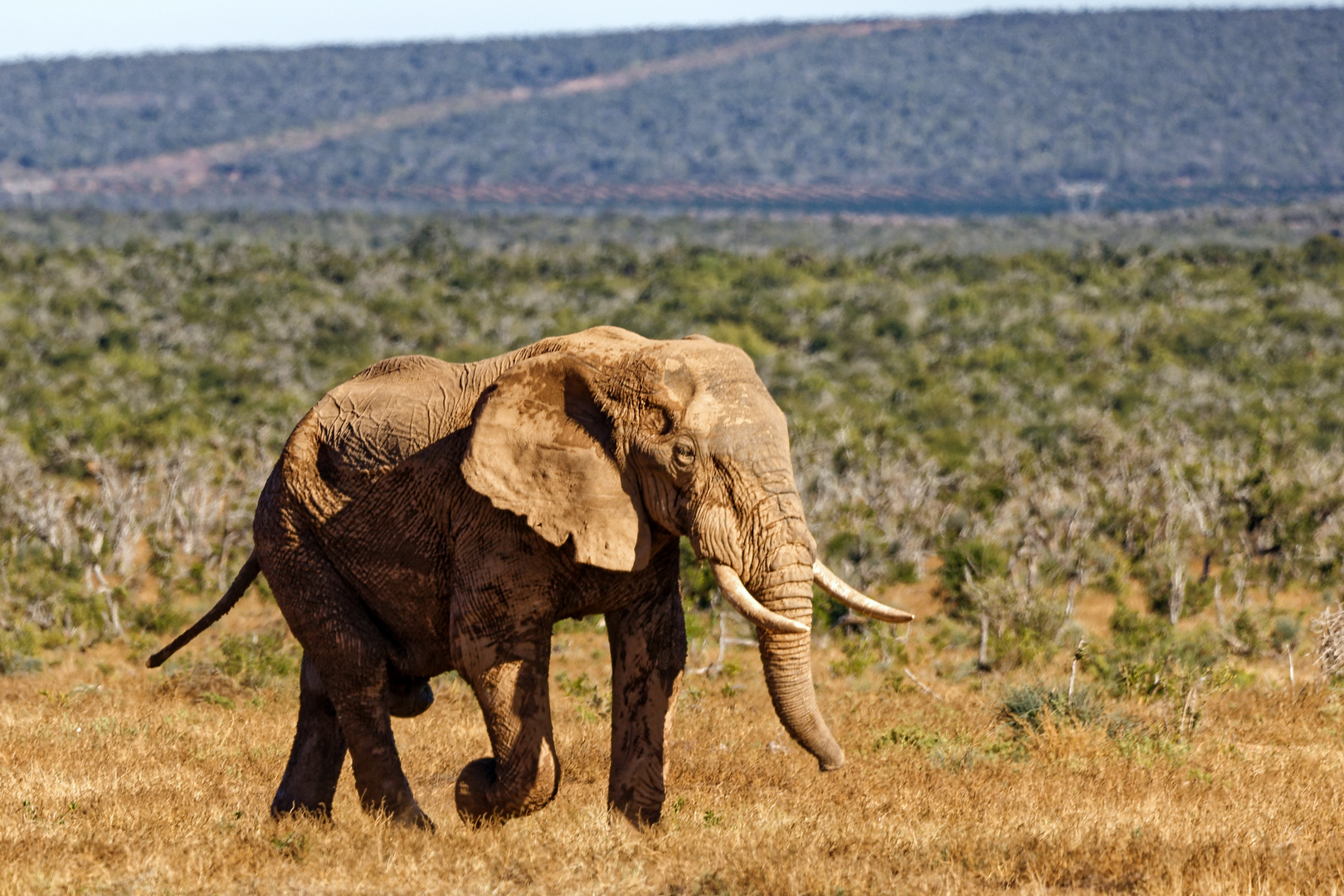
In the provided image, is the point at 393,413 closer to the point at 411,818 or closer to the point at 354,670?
the point at 354,670

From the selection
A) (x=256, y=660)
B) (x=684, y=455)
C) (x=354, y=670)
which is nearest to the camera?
(x=684, y=455)

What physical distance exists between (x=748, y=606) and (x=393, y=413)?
187cm

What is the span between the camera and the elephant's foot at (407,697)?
272 inches

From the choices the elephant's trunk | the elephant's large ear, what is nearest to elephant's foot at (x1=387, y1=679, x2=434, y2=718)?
the elephant's large ear

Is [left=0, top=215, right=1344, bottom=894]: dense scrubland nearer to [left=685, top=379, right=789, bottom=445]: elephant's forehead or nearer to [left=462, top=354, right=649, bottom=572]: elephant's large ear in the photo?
[left=462, top=354, right=649, bottom=572]: elephant's large ear

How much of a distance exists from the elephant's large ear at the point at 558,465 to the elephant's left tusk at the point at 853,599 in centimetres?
63

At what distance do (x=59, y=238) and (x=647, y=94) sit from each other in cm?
9144

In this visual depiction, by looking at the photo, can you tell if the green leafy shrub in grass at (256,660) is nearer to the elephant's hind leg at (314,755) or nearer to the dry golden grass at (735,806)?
the dry golden grass at (735,806)

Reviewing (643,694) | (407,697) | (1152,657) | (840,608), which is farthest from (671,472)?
(840,608)

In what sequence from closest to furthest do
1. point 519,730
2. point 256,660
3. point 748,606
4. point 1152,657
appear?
1. point 748,606
2. point 519,730
3. point 256,660
4. point 1152,657

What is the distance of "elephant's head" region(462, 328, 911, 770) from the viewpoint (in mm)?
5668

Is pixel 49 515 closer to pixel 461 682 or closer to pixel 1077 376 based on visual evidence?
pixel 461 682

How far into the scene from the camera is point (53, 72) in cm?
15512

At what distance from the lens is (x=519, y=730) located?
6109 millimetres
